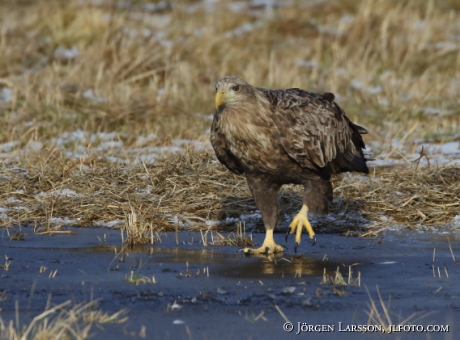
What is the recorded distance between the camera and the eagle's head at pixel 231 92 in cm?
616

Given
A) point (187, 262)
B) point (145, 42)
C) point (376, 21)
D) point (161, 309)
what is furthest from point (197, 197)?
point (376, 21)

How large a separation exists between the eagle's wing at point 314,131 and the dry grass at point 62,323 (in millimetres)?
2472

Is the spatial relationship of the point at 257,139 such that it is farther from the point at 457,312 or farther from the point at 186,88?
the point at 186,88

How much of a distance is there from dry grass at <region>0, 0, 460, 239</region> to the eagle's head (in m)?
1.32

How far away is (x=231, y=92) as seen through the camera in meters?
6.18

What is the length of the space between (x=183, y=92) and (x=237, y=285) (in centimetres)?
827

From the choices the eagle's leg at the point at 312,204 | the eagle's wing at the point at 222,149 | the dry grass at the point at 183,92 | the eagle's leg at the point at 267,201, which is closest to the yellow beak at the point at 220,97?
the eagle's wing at the point at 222,149

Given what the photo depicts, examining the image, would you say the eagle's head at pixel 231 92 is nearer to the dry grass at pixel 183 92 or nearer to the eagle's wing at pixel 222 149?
the eagle's wing at pixel 222 149

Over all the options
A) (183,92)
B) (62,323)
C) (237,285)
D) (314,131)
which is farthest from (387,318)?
(183,92)

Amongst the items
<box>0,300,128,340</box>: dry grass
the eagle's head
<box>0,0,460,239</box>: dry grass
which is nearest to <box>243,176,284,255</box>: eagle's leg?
the eagle's head

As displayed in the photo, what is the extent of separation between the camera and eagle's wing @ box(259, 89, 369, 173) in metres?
6.36

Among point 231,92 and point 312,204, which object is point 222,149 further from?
point 312,204

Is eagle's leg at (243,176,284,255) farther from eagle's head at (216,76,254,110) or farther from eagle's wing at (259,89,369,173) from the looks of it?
eagle's head at (216,76,254,110)

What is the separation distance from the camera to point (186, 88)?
44.3 ft
